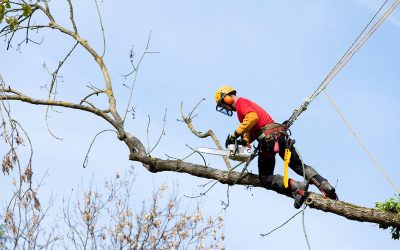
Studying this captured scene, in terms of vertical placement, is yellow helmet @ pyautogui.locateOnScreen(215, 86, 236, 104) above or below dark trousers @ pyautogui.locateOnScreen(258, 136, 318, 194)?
above

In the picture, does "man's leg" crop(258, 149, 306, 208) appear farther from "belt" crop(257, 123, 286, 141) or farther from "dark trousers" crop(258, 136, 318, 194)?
"belt" crop(257, 123, 286, 141)

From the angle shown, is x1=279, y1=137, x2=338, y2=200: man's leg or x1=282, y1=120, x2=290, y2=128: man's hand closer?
x1=279, y1=137, x2=338, y2=200: man's leg

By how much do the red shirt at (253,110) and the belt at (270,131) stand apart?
Result: 58 millimetres

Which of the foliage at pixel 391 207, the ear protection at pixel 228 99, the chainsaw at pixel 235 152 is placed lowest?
the foliage at pixel 391 207

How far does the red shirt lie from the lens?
717 cm

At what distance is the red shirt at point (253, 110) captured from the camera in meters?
7.17

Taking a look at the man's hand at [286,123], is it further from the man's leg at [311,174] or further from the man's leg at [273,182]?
the man's leg at [273,182]

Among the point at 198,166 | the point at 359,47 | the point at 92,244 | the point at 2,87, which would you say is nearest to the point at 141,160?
the point at 198,166

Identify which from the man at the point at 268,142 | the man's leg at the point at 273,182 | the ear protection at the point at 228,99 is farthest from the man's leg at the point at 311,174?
the ear protection at the point at 228,99

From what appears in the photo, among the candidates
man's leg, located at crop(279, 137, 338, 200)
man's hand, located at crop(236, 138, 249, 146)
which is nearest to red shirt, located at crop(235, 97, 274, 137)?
man's hand, located at crop(236, 138, 249, 146)

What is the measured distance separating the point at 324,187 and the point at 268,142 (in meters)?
0.75

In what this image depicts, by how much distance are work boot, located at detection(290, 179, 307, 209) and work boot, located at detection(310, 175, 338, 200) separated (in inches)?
7.6

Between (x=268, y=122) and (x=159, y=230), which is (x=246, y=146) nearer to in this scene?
(x=268, y=122)

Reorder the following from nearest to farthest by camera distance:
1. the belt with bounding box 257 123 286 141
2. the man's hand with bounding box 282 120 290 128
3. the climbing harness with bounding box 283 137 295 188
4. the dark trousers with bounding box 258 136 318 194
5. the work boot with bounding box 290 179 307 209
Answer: the work boot with bounding box 290 179 307 209, the climbing harness with bounding box 283 137 295 188, the dark trousers with bounding box 258 136 318 194, the belt with bounding box 257 123 286 141, the man's hand with bounding box 282 120 290 128
